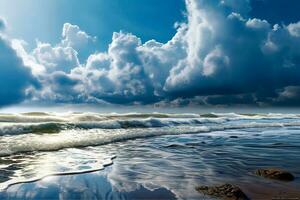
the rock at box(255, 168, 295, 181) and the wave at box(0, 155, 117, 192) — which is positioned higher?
the wave at box(0, 155, 117, 192)

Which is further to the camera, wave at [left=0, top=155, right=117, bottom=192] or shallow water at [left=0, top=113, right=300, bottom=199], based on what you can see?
wave at [left=0, top=155, right=117, bottom=192]

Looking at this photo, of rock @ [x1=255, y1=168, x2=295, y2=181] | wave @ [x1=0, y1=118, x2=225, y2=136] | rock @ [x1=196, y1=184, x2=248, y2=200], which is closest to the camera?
rock @ [x1=196, y1=184, x2=248, y2=200]

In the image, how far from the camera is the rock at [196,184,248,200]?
6453mm

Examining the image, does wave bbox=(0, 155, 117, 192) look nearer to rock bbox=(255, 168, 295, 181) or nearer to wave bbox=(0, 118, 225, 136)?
rock bbox=(255, 168, 295, 181)

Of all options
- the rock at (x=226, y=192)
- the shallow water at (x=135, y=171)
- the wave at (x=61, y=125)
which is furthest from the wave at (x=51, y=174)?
the wave at (x=61, y=125)

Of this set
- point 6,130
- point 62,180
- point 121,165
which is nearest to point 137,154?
point 121,165

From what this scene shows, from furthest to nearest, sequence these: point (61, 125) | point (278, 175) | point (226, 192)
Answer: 1. point (61, 125)
2. point (278, 175)
3. point (226, 192)

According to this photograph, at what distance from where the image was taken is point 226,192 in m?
6.64

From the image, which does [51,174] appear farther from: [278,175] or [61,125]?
[61,125]

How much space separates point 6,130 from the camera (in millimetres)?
21109

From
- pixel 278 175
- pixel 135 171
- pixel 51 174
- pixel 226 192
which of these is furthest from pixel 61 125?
pixel 226 192

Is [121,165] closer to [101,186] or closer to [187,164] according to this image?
[187,164]

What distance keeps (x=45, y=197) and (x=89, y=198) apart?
0.90 meters

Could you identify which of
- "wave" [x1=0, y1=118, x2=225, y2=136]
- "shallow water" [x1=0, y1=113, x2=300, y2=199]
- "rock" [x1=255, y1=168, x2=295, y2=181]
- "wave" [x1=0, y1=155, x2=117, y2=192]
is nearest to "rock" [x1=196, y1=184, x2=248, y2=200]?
"shallow water" [x1=0, y1=113, x2=300, y2=199]
